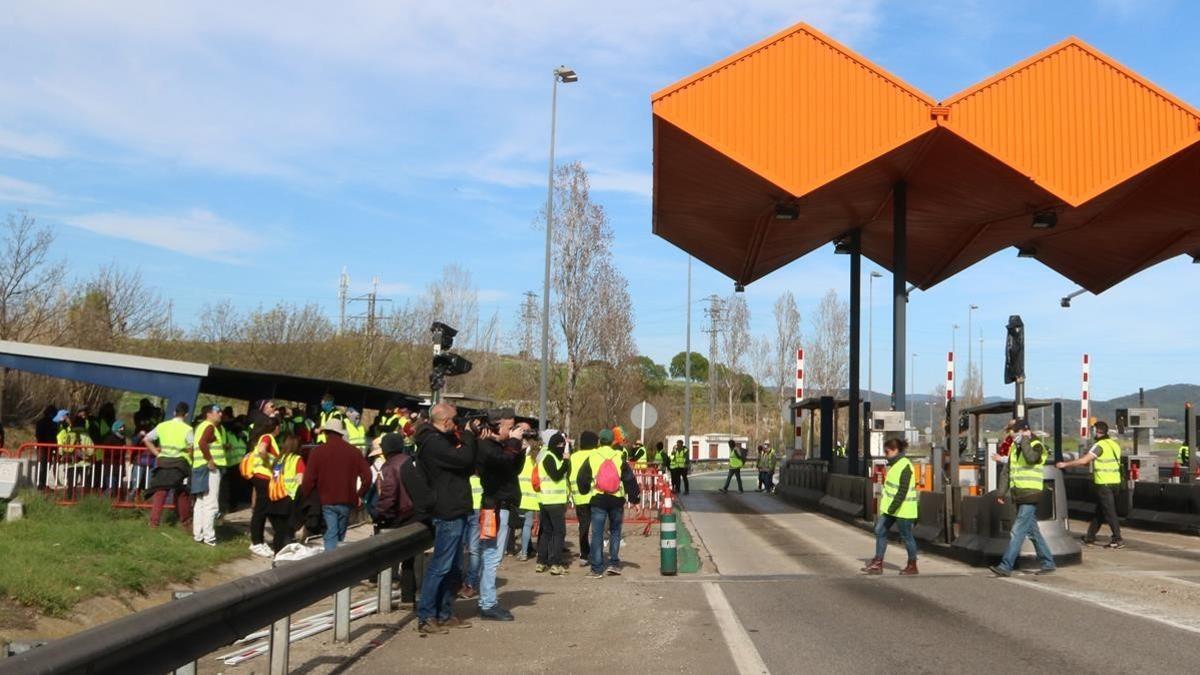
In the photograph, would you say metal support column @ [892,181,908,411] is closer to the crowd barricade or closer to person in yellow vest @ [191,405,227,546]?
person in yellow vest @ [191,405,227,546]

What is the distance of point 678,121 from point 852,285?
11033 mm

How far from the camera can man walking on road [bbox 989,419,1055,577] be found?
1435cm

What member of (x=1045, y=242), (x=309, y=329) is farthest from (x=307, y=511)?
(x=309, y=329)

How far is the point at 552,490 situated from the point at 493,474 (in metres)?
3.88

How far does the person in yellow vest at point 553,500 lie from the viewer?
15.4 m

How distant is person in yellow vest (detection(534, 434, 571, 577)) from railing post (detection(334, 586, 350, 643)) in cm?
612

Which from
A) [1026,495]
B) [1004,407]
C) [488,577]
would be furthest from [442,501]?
[1004,407]

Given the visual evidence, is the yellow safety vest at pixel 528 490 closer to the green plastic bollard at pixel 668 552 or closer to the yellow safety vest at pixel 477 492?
the green plastic bollard at pixel 668 552

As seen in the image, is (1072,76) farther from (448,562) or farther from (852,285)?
(448,562)

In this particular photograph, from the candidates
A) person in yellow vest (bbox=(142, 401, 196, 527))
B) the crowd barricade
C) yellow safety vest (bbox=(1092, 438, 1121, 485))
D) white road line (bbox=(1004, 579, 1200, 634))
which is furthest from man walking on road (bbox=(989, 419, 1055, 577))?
the crowd barricade

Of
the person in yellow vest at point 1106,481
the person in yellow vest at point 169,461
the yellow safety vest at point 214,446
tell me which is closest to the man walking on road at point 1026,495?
the person in yellow vest at point 1106,481

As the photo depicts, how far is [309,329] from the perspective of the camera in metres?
43.2

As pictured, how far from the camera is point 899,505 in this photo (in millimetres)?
14406

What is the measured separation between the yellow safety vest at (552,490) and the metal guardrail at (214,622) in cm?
556
